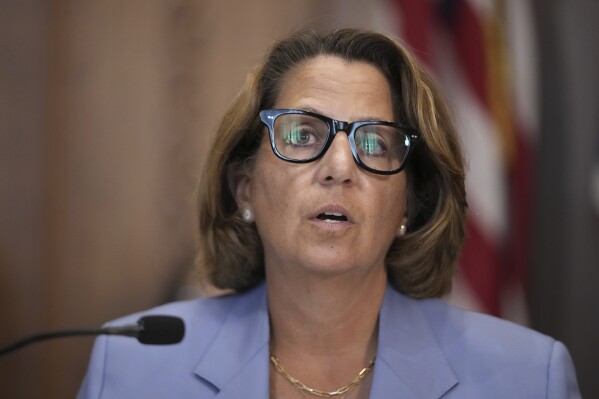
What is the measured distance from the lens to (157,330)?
1.46 metres

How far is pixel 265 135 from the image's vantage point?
1986 millimetres

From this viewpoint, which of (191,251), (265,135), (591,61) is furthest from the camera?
(191,251)

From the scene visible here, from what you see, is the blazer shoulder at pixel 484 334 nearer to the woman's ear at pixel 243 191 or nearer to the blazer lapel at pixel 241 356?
the blazer lapel at pixel 241 356

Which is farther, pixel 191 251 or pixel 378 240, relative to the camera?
pixel 191 251

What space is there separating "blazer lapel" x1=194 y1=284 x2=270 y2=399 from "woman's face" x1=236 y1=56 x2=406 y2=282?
165 millimetres

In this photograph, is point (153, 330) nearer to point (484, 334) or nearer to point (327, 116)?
point (327, 116)

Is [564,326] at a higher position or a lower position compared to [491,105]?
lower

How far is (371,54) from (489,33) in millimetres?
1021

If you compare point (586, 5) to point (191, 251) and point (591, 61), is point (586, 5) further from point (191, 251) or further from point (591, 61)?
point (191, 251)

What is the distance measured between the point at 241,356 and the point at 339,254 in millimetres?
401

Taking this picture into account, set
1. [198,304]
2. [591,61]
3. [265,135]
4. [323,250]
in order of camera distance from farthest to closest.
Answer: [591,61] → [198,304] → [265,135] → [323,250]

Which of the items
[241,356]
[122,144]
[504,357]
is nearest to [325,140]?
[241,356]

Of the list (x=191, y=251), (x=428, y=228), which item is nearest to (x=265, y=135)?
(x=428, y=228)

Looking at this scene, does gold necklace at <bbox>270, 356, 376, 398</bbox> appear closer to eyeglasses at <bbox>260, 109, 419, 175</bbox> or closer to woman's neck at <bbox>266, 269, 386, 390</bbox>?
woman's neck at <bbox>266, 269, 386, 390</bbox>
